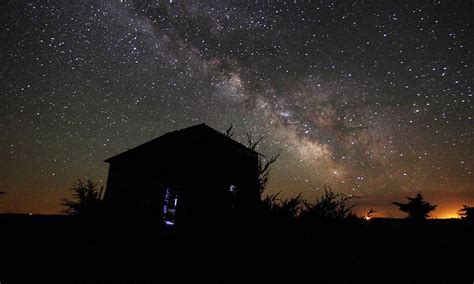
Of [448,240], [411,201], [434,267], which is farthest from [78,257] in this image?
[411,201]

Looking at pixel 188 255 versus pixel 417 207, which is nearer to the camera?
pixel 188 255

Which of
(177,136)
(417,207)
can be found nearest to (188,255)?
(177,136)

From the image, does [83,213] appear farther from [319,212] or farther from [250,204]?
[319,212]

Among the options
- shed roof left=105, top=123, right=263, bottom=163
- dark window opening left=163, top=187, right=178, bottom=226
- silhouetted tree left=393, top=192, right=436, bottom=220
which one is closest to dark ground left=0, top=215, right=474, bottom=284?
dark window opening left=163, top=187, right=178, bottom=226

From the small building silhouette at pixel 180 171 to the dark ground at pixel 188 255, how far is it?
535 centimetres

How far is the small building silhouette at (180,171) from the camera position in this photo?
15.5m

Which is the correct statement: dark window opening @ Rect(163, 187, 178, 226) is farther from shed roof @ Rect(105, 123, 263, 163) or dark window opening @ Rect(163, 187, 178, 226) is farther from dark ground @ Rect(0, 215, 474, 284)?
dark ground @ Rect(0, 215, 474, 284)

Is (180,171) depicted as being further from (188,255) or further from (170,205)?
(188,255)

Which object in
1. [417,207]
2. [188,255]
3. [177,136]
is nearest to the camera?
[188,255]

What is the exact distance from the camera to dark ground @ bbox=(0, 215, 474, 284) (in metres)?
7.81

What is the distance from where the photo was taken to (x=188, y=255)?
8.09m

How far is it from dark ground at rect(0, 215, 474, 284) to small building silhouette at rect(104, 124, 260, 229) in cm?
535

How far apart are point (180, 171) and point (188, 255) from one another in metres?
8.58

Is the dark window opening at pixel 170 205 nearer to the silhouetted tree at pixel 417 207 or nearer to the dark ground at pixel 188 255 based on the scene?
the dark ground at pixel 188 255
